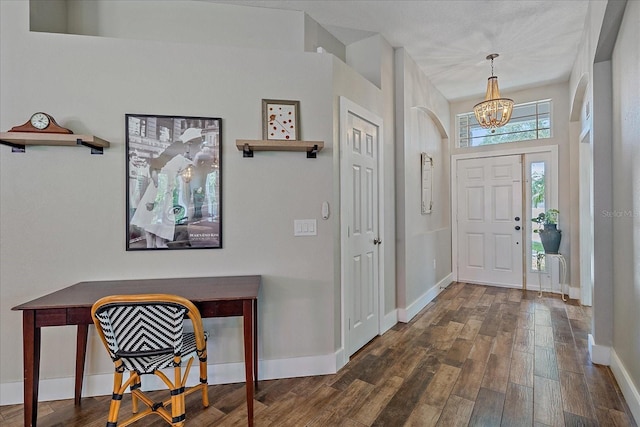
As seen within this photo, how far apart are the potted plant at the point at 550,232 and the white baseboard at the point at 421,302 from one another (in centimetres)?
141

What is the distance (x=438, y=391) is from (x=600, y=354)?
57.6 inches

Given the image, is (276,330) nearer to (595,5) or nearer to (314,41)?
(314,41)

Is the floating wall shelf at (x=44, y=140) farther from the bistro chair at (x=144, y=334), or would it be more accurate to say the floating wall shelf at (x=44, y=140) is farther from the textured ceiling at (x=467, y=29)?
the textured ceiling at (x=467, y=29)

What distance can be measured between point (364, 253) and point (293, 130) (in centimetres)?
129

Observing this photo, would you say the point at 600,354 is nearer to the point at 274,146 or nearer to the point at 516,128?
the point at 274,146

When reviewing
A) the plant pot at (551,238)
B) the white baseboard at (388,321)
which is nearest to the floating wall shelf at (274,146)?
the white baseboard at (388,321)

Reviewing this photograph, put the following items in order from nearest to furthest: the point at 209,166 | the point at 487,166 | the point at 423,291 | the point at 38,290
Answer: the point at 38,290 → the point at 209,166 → the point at 423,291 → the point at 487,166

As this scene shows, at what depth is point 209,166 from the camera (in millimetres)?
2256

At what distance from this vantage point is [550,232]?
4113 mm

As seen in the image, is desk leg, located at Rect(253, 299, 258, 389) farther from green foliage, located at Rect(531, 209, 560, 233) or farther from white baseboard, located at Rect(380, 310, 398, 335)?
green foliage, located at Rect(531, 209, 560, 233)

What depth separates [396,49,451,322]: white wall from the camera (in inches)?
135

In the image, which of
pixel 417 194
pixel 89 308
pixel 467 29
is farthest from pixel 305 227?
pixel 467 29

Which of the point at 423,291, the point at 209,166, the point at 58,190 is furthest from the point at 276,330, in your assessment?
the point at 423,291

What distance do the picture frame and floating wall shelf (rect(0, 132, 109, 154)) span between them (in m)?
0.22
